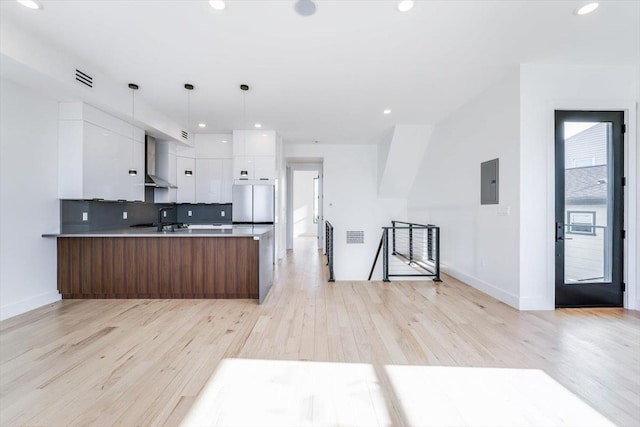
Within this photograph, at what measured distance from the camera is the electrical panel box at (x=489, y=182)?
375 cm

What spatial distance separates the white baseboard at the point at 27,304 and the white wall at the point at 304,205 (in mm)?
8985

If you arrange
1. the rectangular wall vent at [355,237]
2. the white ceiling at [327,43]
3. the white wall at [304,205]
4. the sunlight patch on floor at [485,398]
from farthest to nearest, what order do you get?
the white wall at [304,205]
the rectangular wall vent at [355,237]
the white ceiling at [327,43]
the sunlight patch on floor at [485,398]

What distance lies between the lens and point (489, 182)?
3883 millimetres

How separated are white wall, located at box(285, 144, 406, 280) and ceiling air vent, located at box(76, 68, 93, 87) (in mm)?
4755

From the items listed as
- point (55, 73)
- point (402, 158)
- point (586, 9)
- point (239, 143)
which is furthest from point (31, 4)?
point (402, 158)

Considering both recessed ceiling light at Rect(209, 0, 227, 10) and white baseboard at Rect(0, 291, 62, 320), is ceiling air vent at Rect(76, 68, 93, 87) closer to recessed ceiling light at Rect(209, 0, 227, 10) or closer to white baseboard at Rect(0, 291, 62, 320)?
recessed ceiling light at Rect(209, 0, 227, 10)

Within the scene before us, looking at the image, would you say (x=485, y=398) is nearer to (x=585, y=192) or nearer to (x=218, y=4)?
(x=585, y=192)

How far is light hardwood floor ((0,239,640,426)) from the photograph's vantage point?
1.68m

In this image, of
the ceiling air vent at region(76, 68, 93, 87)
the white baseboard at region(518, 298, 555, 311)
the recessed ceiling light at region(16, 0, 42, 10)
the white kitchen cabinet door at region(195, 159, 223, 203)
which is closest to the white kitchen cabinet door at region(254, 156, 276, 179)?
the white kitchen cabinet door at region(195, 159, 223, 203)

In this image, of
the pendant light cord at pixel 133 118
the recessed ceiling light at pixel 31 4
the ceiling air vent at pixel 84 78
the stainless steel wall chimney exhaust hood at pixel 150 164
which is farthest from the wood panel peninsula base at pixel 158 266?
the recessed ceiling light at pixel 31 4

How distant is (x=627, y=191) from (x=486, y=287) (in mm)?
1946

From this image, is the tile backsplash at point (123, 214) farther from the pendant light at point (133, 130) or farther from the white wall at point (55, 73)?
the white wall at point (55, 73)

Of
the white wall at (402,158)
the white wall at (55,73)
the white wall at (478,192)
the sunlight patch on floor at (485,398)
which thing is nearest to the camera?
the sunlight patch on floor at (485,398)

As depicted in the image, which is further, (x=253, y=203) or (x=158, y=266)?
(x=253, y=203)
